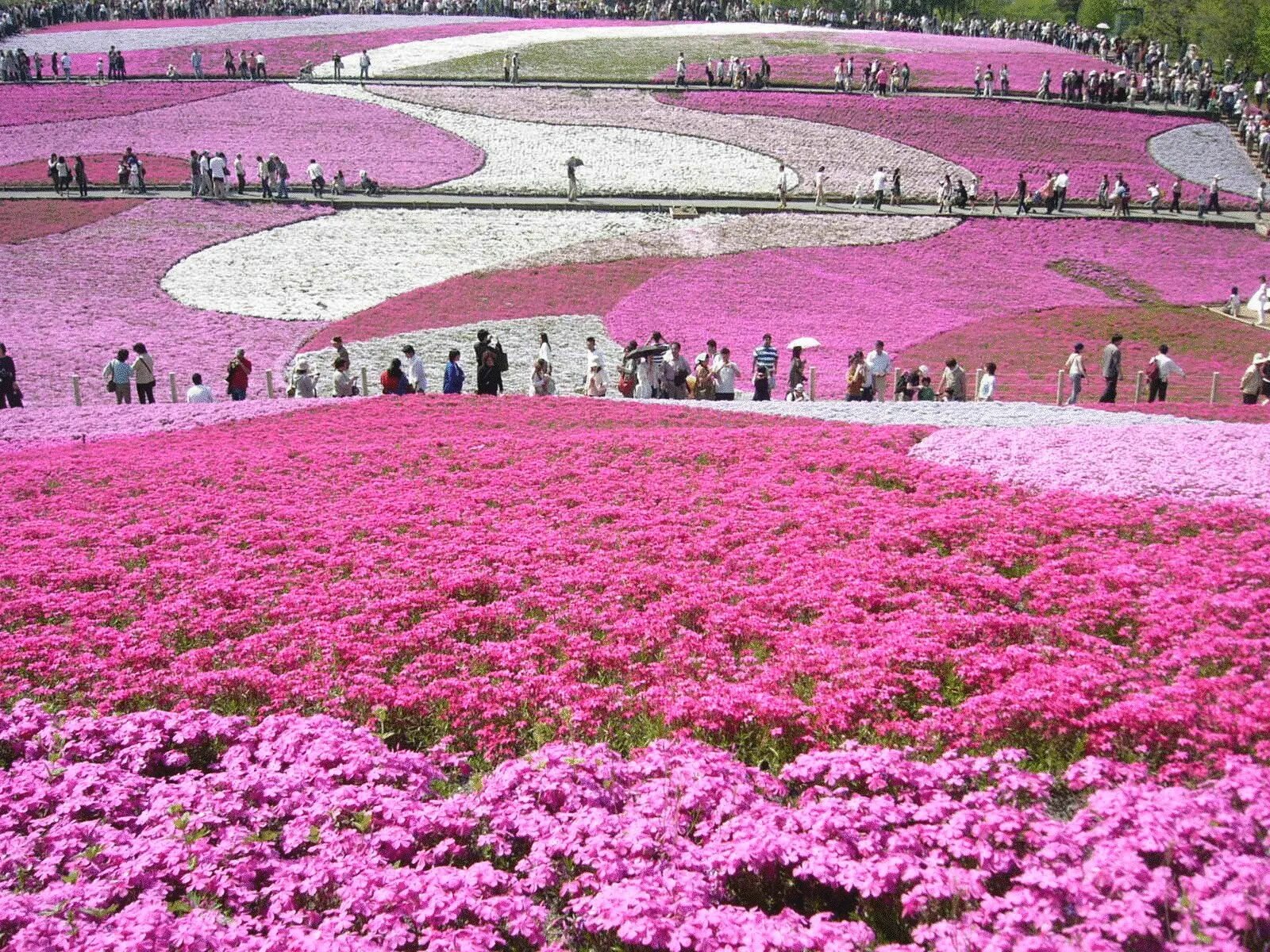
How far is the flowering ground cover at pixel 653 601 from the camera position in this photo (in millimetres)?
8812

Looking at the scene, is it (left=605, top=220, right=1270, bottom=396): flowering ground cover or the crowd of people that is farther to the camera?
(left=605, top=220, right=1270, bottom=396): flowering ground cover

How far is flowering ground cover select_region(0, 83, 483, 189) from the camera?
47688 millimetres

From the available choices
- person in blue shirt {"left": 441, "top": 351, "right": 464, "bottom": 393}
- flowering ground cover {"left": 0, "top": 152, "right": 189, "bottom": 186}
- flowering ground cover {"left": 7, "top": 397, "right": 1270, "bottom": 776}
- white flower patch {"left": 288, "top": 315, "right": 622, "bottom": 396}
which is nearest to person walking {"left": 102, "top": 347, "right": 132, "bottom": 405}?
white flower patch {"left": 288, "top": 315, "right": 622, "bottom": 396}

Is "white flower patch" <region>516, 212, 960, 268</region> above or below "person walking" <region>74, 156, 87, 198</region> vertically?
below

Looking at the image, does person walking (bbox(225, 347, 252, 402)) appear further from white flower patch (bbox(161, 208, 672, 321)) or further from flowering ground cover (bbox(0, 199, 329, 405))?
white flower patch (bbox(161, 208, 672, 321))

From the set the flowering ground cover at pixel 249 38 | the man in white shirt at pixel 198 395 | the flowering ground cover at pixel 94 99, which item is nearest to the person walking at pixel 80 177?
the flowering ground cover at pixel 94 99

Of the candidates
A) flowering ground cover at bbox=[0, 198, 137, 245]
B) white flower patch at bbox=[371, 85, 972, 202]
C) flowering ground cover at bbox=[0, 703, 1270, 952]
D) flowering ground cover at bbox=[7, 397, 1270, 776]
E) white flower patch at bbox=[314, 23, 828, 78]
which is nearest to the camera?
flowering ground cover at bbox=[0, 703, 1270, 952]

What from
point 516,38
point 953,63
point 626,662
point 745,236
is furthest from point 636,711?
point 516,38

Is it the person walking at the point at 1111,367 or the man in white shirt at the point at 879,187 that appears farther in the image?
the man in white shirt at the point at 879,187

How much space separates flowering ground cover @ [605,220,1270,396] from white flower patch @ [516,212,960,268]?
804mm

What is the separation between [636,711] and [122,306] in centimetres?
3022

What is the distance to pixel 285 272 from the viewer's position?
121ft

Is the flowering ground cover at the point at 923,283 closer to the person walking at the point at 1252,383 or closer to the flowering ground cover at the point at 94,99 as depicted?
the person walking at the point at 1252,383

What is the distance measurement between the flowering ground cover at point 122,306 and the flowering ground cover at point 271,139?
5.82 meters
